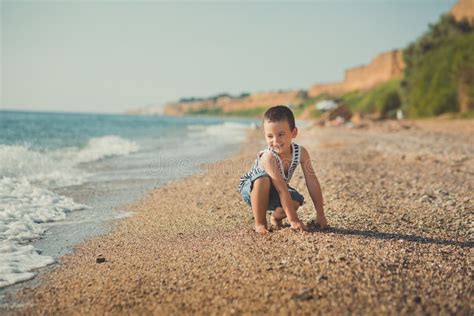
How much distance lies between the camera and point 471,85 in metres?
19.3

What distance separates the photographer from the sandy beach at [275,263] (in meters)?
2.11

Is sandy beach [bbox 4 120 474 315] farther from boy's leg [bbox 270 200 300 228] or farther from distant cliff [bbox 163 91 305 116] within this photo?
distant cliff [bbox 163 91 305 116]

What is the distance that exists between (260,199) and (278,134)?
0.55 m

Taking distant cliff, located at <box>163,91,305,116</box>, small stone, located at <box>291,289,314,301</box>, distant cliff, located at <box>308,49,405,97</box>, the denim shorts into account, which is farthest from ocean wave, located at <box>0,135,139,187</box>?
distant cliff, located at <box>163,91,305,116</box>

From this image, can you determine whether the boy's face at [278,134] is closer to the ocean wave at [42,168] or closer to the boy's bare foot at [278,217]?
the boy's bare foot at [278,217]

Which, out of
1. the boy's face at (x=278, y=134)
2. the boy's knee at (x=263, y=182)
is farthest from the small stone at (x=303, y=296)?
the boy's face at (x=278, y=134)

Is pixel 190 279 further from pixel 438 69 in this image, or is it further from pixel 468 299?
pixel 438 69

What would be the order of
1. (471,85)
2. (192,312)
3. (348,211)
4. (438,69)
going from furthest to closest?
Result: (438,69)
(471,85)
(348,211)
(192,312)

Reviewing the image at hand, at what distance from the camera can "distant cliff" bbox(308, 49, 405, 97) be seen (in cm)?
7156

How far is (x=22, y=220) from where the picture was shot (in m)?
4.06

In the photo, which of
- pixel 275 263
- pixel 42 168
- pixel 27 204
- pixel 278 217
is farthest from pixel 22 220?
pixel 42 168

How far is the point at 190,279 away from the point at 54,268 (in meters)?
1.11

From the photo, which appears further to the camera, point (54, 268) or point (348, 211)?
point (348, 211)

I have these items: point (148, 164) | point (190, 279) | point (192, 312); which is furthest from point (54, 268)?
point (148, 164)
